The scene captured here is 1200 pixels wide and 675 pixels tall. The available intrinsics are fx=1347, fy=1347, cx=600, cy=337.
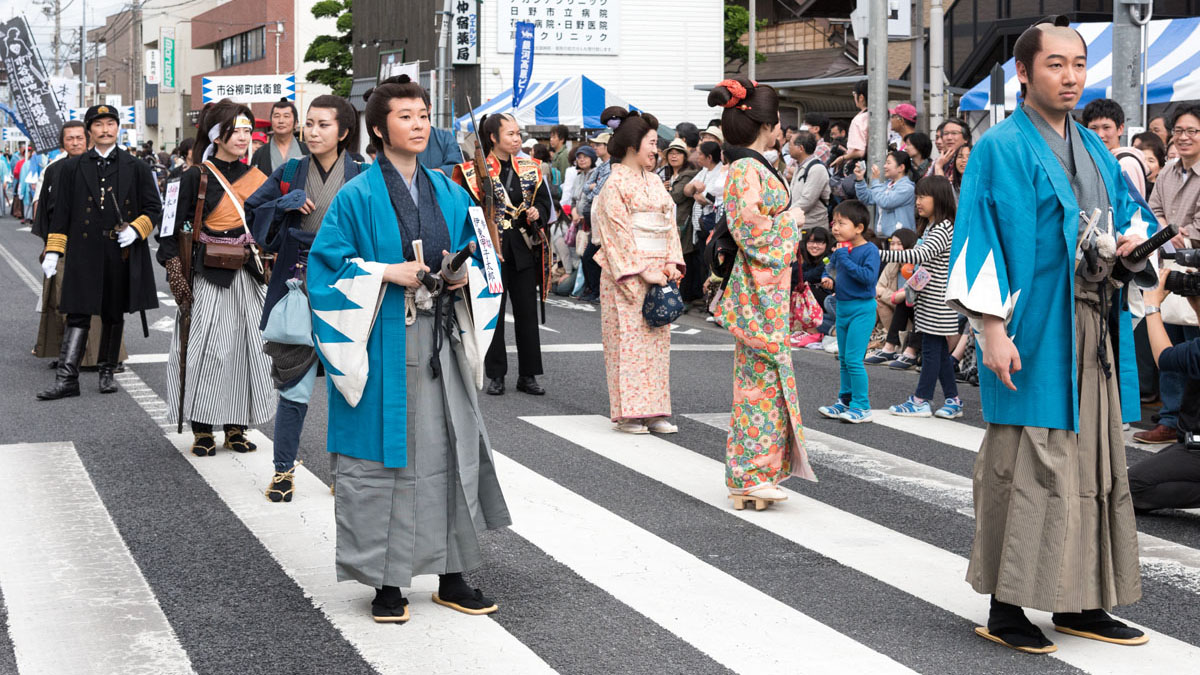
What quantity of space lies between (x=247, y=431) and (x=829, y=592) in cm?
440

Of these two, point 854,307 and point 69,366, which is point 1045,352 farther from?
point 69,366

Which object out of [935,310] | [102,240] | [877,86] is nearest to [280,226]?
[102,240]

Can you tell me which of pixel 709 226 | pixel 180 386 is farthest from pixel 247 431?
pixel 709 226

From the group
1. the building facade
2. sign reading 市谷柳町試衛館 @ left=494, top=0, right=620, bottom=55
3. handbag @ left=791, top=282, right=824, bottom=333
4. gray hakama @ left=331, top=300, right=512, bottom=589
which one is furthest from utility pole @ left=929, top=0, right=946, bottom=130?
sign reading 市谷柳町試衛館 @ left=494, top=0, right=620, bottom=55

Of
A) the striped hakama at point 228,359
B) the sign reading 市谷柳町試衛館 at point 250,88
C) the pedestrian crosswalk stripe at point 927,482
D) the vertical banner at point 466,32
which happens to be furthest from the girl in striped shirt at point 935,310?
the sign reading 市谷柳町試衛館 at point 250,88

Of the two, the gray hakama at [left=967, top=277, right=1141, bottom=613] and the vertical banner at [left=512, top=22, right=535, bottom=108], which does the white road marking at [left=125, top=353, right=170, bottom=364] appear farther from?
the vertical banner at [left=512, top=22, right=535, bottom=108]

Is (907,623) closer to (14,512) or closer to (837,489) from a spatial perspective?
(837,489)

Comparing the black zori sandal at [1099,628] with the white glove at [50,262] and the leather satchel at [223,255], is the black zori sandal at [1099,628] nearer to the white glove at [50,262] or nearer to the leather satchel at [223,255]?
the leather satchel at [223,255]

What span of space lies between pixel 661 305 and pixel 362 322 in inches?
154

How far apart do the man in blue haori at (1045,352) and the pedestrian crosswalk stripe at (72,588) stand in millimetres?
2682

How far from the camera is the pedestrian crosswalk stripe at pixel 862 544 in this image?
4.35m

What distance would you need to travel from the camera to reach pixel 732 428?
6398mm

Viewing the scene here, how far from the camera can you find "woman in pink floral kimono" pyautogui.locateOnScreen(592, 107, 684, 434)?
827 centimetres

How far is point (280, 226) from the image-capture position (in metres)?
6.41
